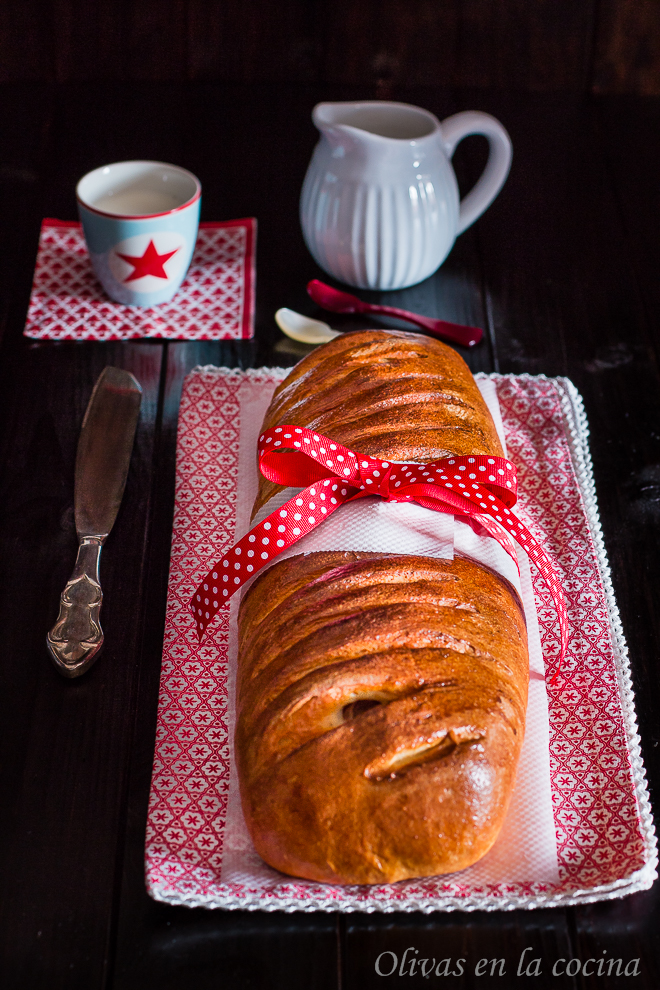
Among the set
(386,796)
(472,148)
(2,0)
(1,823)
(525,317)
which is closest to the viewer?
(386,796)

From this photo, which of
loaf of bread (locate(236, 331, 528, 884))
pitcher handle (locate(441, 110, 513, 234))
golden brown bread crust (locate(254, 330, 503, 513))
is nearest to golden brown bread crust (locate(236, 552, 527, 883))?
loaf of bread (locate(236, 331, 528, 884))

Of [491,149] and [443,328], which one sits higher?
[491,149]

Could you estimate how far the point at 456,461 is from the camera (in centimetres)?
95

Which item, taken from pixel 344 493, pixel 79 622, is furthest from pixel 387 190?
pixel 79 622

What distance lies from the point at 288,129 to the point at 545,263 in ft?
1.96

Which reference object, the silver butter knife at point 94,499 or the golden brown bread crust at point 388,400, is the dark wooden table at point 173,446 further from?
the golden brown bread crust at point 388,400

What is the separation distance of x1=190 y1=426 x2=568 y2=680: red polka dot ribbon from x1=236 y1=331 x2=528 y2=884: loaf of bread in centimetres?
3

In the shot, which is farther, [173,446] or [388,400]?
[173,446]

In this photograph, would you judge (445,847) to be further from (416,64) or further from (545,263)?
(416,64)

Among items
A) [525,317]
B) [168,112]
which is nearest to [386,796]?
[525,317]

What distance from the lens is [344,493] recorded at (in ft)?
3.15

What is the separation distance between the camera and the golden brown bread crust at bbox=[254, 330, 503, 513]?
1006 mm

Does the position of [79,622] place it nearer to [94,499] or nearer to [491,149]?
[94,499]

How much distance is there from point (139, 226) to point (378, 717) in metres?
0.82
